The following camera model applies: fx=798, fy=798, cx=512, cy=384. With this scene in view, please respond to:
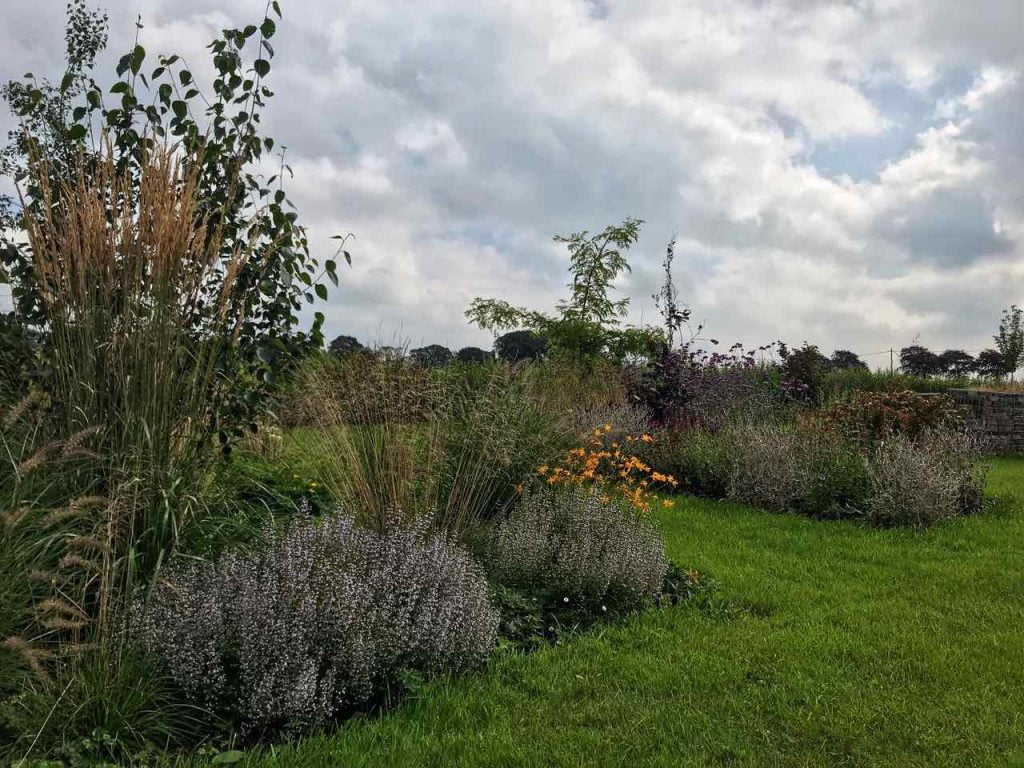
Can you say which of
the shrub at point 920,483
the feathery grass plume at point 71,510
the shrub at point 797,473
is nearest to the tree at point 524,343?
the shrub at point 797,473

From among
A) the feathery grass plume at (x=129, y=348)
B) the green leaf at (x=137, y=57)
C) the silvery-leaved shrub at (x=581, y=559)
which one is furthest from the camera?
the silvery-leaved shrub at (x=581, y=559)

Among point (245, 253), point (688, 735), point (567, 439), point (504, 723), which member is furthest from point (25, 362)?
point (567, 439)

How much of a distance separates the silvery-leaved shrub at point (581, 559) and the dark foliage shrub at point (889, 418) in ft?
14.8

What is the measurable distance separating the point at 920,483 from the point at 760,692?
4.23m

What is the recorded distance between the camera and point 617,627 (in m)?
4.15

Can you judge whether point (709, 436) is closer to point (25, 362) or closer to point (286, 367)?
point (286, 367)

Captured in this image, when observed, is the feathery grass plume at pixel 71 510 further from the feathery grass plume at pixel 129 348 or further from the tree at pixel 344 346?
the tree at pixel 344 346

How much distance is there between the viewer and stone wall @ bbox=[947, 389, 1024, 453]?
13.1 meters

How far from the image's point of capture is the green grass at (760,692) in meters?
2.85

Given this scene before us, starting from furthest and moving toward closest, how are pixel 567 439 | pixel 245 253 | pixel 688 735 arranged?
pixel 567 439 < pixel 245 253 < pixel 688 735

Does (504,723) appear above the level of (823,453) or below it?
below

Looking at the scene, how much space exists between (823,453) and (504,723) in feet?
18.8

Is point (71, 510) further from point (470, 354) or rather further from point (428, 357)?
point (470, 354)

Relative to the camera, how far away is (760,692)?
3.38 meters
